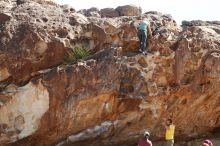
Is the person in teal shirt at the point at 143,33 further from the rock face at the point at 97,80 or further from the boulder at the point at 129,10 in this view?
the boulder at the point at 129,10

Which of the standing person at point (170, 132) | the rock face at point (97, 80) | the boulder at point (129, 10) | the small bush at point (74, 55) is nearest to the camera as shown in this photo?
the rock face at point (97, 80)

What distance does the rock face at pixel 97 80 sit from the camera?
47.8 feet

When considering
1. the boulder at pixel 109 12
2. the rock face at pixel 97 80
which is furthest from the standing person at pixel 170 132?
the boulder at pixel 109 12

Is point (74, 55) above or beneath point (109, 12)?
beneath

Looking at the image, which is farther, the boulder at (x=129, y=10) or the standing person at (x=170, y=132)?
the boulder at (x=129, y=10)

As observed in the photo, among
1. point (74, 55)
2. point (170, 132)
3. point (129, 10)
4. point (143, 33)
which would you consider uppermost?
point (129, 10)

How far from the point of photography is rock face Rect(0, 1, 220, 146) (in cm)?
1455

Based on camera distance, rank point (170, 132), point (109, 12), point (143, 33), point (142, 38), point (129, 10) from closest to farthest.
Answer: point (170, 132)
point (143, 33)
point (142, 38)
point (109, 12)
point (129, 10)

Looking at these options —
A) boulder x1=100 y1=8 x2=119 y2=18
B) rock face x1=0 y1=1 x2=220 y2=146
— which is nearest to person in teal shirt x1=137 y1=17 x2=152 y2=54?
rock face x1=0 y1=1 x2=220 y2=146

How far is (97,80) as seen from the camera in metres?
14.7

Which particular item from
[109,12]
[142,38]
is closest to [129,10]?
[109,12]

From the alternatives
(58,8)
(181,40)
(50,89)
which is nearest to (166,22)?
(181,40)

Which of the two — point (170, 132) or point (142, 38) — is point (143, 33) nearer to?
point (142, 38)

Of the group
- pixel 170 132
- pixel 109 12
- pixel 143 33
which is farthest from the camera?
pixel 109 12
